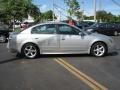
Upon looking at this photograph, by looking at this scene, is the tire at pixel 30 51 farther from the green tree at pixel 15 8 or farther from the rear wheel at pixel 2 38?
the green tree at pixel 15 8

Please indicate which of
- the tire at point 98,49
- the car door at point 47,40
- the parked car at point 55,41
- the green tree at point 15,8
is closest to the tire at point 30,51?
the parked car at point 55,41

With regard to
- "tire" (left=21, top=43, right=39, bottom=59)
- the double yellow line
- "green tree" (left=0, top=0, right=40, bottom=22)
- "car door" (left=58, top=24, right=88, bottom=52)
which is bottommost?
the double yellow line

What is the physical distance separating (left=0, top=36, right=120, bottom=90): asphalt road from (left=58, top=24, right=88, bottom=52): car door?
389 millimetres

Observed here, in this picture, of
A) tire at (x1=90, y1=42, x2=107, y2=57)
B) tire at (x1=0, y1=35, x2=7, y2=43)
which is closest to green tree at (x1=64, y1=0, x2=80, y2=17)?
tire at (x1=0, y1=35, x2=7, y2=43)

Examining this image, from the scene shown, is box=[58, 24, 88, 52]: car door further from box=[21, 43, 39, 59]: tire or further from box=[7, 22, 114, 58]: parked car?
box=[21, 43, 39, 59]: tire

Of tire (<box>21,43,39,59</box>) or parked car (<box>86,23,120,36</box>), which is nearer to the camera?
tire (<box>21,43,39,59</box>)

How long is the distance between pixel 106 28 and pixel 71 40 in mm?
21597

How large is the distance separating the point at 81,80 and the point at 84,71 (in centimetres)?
151

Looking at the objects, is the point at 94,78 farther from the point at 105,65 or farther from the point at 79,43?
the point at 79,43

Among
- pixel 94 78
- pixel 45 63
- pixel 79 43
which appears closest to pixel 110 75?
pixel 94 78

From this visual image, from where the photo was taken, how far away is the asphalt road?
337 inches

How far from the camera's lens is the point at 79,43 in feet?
46.6

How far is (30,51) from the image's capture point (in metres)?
14.0

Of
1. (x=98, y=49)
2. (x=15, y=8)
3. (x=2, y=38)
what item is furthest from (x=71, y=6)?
(x=98, y=49)
